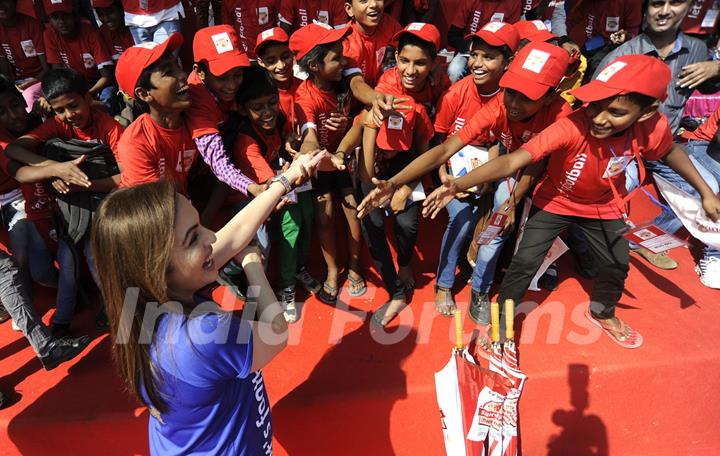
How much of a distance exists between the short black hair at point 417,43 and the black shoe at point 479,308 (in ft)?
4.81

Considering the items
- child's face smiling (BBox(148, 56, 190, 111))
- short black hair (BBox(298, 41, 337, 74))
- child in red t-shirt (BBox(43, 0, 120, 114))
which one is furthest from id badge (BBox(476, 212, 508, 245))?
child in red t-shirt (BBox(43, 0, 120, 114))

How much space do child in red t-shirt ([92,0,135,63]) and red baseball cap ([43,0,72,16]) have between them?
0.21 metres

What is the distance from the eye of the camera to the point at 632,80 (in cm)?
206

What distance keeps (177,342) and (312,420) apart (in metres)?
1.37

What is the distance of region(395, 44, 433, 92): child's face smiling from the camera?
2.72m

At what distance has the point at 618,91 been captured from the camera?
2.06 meters

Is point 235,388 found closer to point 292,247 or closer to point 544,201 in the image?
point 292,247

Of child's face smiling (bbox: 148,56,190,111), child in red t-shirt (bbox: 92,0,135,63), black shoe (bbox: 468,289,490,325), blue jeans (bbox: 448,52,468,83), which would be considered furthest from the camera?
child in red t-shirt (bbox: 92,0,135,63)

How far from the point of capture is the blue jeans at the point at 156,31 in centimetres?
396

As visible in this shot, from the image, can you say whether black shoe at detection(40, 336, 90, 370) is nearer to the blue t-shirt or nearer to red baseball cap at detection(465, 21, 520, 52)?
the blue t-shirt

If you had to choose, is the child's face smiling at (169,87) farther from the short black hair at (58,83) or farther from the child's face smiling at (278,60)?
the child's face smiling at (278,60)

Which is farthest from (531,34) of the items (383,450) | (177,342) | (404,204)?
(177,342)

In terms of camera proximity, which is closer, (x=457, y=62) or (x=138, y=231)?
(x=138, y=231)

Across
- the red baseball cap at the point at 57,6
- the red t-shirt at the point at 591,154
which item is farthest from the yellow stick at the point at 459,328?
the red baseball cap at the point at 57,6
